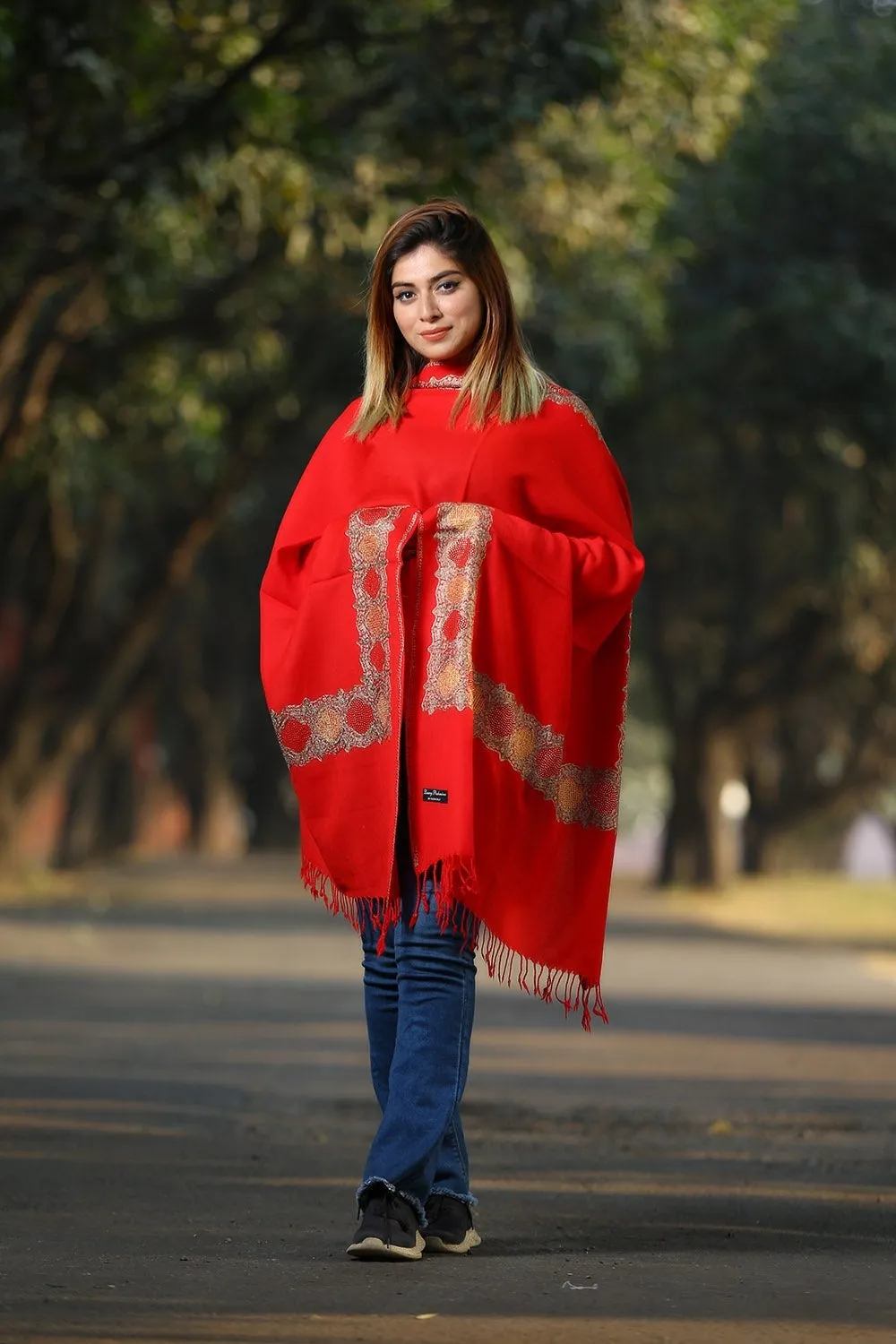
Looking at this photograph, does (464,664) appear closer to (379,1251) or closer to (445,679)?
(445,679)

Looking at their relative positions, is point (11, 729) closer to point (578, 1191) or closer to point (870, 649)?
point (870, 649)

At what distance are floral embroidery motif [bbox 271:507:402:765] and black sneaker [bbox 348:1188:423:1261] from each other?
0.89m

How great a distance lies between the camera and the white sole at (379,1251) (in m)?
5.46

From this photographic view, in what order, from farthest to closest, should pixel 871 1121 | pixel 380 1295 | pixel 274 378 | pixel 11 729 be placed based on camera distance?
pixel 11 729 < pixel 274 378 < pixel 871 1121 < pixel 380 1295

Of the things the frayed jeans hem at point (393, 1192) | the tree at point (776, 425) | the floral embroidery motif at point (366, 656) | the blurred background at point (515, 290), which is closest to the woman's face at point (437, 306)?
the floral embroidery motif at point (366, 656)

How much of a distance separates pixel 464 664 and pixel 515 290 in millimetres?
14095

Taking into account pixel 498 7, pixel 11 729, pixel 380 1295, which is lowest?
pixel 380 1295

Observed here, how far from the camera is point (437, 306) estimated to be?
5.93m

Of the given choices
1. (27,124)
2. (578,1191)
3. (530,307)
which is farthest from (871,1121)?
(530,307)

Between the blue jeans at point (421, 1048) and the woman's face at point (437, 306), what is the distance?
0.99m

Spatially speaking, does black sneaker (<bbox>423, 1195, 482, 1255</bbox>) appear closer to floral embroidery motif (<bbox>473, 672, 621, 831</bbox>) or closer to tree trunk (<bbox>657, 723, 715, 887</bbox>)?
floral embroidery motif (<bbox>473, 672, 621, 831</bbox>)

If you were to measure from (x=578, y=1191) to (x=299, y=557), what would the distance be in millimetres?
1935

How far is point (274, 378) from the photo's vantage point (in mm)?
26531

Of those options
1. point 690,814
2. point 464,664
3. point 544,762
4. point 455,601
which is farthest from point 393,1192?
point 690,814
